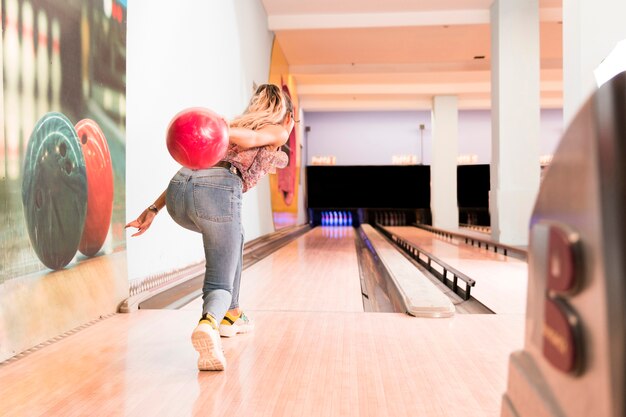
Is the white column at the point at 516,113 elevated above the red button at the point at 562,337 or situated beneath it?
elevated above

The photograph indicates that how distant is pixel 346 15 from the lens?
7.34 meters

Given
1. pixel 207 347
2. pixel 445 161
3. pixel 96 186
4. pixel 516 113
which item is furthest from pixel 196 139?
pixel 445 161

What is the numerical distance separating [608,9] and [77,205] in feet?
10.9

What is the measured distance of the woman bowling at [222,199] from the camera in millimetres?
1576

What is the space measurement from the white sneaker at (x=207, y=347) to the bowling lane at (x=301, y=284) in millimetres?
994

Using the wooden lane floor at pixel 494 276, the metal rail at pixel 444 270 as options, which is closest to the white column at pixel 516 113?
the wooden lane floor at pixel 494 276

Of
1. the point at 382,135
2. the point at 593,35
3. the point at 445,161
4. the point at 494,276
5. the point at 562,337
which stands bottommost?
the point at 494,276

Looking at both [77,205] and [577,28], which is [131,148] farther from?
[577,28]

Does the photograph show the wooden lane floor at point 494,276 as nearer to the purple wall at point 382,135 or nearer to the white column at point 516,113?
the white column at point 516,113

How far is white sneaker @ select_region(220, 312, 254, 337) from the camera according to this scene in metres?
1.98

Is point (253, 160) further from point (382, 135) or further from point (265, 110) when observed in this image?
point (382, 135)

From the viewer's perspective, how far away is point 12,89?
5.65 feet

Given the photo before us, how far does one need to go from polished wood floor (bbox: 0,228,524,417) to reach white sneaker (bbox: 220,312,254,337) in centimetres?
5

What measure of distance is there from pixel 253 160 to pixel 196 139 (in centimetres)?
42
